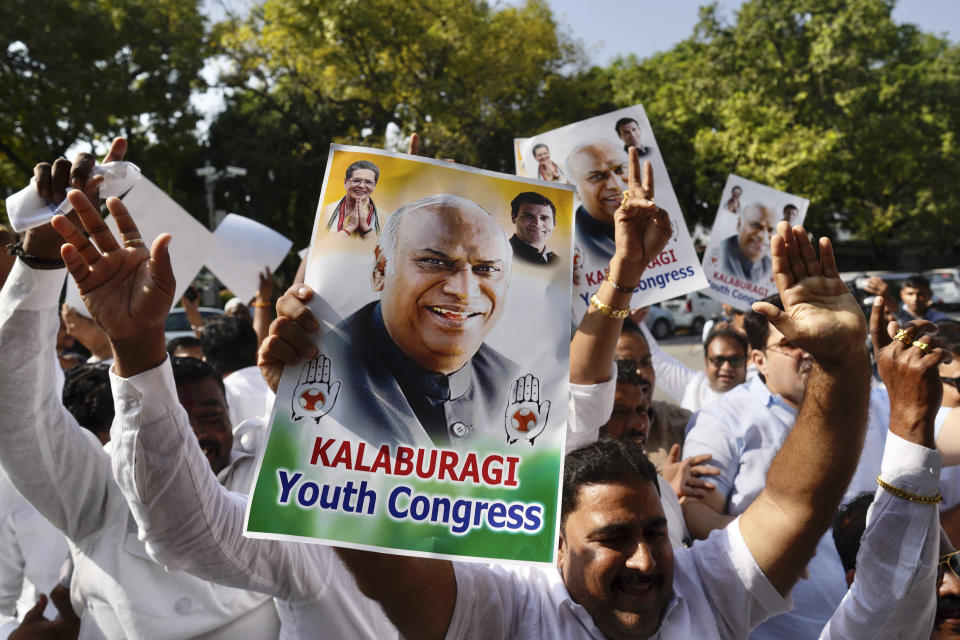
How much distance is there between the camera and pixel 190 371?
113 inches

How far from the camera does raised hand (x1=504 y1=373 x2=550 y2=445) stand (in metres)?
1.69

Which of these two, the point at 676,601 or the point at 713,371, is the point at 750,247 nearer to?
the point at 713,371

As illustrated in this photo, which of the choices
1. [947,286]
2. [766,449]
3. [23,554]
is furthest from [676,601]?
[947,286]

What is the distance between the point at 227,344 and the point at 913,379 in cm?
355

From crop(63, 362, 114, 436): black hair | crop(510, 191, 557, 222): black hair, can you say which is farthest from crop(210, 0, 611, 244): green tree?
crop(510, 191, 557, 222): black hair

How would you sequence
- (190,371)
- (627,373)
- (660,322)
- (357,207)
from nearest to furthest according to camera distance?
(357,207) < (190,371) < (627,373) < (660,322)

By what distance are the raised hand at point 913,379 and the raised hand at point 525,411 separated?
2.68ft

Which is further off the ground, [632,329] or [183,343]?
[183,343]

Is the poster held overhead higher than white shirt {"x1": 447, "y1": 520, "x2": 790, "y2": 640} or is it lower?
higher

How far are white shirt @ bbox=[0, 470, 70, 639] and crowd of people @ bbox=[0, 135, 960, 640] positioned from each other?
13cm

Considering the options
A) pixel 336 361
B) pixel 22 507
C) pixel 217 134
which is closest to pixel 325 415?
pixel 336 361

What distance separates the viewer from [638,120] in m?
3.61

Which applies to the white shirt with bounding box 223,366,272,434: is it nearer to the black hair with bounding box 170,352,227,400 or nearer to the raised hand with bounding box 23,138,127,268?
the black hair with bounding box 170,352,227,400

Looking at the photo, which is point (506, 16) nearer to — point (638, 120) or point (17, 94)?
point (17, 94)
